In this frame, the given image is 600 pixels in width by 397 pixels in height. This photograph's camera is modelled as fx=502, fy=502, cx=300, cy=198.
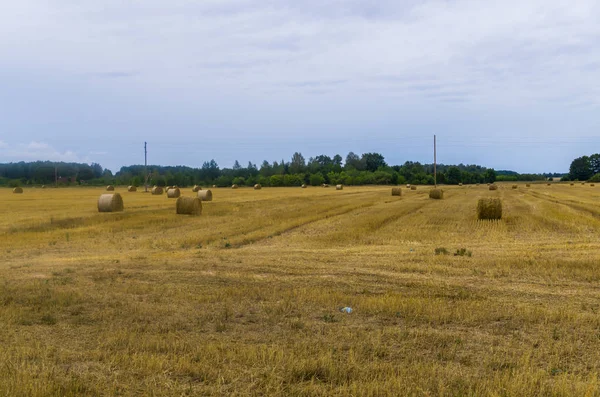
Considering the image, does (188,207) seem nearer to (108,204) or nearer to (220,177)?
(108,204)

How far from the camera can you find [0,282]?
A: 31.6ft

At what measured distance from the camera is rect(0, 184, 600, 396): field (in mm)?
4832

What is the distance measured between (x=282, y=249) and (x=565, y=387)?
1054cm

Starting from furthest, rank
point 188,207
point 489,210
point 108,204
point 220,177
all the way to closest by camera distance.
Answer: point 220,177 → point 108,204 → point 188,207 → point 489,210

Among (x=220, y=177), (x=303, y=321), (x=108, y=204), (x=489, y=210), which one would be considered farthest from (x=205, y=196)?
(x=220, y=177)

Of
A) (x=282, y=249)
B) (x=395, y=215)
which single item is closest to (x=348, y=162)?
(x=395, y=215)

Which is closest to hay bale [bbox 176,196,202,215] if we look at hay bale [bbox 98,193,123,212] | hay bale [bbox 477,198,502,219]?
hay bale [bbox 98,193,123,212]

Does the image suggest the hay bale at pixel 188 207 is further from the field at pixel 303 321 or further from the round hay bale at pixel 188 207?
the field at pixel 303 321

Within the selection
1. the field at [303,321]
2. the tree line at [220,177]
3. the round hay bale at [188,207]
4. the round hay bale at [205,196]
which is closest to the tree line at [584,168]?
the tree line at [220,177]

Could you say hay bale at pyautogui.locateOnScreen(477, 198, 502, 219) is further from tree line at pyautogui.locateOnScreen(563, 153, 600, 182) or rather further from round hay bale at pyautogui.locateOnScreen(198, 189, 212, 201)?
tree line at pyautogui.locateOnScreen(563, 153, 600, 182)

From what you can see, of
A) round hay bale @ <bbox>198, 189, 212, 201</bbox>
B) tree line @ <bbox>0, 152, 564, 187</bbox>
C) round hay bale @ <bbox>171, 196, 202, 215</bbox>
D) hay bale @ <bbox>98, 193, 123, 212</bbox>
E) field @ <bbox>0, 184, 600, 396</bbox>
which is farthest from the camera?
tree line @ <bbox>0, 152, 564, 187</bbox>

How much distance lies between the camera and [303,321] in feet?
22.8

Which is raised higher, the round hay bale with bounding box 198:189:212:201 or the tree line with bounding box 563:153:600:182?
the tree line with bounding box 563:153:600:182

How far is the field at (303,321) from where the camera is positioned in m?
4.83
